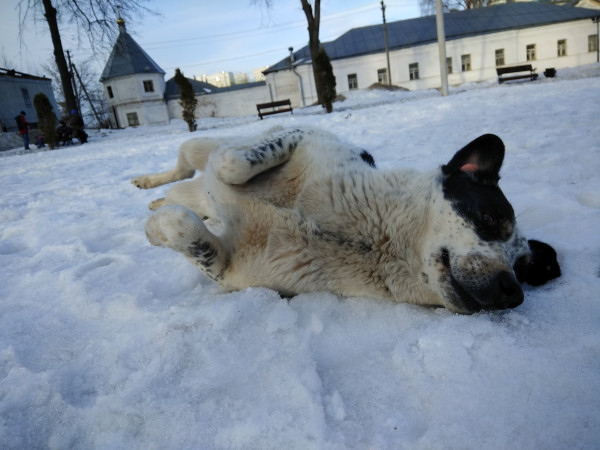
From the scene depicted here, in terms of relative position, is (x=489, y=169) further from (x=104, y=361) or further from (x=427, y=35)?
(x=427, y=35)

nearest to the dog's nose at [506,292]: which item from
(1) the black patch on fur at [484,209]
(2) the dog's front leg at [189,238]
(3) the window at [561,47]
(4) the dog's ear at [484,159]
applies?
(1) the black patch on fur at [484,209]

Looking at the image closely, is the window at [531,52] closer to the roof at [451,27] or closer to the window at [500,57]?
the roof at [451,27]

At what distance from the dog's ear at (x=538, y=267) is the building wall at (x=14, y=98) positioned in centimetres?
3731

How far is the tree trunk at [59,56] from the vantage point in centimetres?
1908

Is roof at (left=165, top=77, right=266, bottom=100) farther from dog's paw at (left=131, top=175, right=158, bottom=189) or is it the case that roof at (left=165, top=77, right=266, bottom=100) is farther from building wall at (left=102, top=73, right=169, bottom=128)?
dog's paw at (left=131, top=175, right=158, bottom=189)

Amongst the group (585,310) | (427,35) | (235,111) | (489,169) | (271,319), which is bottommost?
(585,310)

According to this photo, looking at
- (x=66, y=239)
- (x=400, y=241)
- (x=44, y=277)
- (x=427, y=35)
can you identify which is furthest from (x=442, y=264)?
(x=427, y=35)

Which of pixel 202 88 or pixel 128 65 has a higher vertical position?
pixel 128 65

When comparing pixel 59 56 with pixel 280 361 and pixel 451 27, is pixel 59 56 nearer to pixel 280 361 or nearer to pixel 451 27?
pixel 280 361

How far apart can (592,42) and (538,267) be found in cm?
5180

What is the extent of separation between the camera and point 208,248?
2211 millimetres

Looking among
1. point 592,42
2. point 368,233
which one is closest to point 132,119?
point 368,233

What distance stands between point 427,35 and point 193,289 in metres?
43.8

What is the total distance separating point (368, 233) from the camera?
214cm
